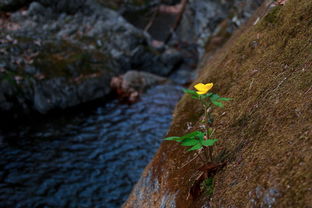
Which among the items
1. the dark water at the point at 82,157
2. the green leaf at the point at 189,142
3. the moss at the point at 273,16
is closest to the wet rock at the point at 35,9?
the dark water at the point at 82,157

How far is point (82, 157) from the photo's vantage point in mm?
8297

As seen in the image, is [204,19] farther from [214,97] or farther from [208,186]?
[208,186]

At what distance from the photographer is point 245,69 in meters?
3.45

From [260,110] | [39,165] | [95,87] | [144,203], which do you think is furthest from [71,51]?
[260,110]

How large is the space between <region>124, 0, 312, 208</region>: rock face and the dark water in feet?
10.5

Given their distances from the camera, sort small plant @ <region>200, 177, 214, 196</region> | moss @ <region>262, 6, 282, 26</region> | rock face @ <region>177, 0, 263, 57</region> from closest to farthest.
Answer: small plant @ <region>200, 177, 214, 196</region> < moss @ <region>262, 6, 282, 26</region> < rock face @ <region>177, 0, 263, 57</region>

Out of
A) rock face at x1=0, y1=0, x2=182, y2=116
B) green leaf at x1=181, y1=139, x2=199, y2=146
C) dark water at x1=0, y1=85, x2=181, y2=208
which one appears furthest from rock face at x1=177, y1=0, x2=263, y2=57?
green leaf at x1=181, y1=139, x2=199, y2=146

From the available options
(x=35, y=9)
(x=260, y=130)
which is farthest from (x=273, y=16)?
(x=35, y=9)

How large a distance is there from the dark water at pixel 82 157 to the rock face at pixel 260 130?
126 inches

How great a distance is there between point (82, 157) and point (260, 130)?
692 centimetres

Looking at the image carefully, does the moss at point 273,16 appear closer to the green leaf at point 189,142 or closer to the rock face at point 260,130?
the rock face at point 260,130

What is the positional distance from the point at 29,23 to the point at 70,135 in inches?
297

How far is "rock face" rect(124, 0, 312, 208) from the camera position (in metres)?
1.80

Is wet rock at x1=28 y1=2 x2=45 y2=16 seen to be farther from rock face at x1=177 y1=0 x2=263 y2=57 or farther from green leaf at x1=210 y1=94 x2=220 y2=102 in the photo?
green leaf at x1=210 y1=94 x2=220 y2=102
